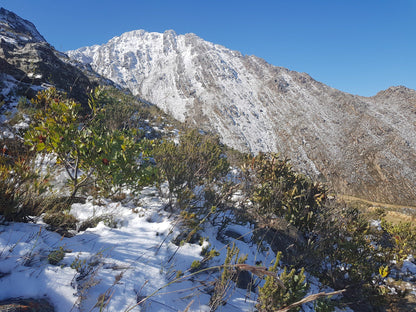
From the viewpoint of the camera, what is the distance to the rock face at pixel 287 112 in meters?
26.7

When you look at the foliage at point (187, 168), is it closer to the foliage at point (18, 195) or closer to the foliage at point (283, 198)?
the foliage at point (283, 198)

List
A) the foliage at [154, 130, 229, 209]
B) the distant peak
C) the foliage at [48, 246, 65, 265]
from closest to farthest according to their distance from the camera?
the foliage at [48, 246, 65, 265] < the foliage at [154, 130, 229, 209] < the distant peak

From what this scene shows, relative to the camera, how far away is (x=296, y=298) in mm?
1909

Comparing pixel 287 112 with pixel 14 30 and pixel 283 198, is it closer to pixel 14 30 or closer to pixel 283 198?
pixel 283 198

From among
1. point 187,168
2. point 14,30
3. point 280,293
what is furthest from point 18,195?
point 14,30

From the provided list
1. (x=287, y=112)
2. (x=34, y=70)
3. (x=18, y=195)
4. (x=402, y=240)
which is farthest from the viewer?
(x=287, y=112)

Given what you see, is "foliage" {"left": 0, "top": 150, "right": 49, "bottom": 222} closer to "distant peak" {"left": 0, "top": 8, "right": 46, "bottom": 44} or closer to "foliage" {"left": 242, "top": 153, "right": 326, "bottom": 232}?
"foliage" {"left": 242, "top": 153, "right": 326, "bottom": 232}

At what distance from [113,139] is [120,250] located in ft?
4.15

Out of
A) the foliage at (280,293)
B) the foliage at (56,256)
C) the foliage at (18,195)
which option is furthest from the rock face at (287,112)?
the foliage at (280,293)

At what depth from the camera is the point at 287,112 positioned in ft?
112

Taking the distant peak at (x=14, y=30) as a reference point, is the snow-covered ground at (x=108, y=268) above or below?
below

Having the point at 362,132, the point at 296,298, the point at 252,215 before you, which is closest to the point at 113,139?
the point at 296,298

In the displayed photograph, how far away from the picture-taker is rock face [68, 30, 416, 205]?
26.7 m

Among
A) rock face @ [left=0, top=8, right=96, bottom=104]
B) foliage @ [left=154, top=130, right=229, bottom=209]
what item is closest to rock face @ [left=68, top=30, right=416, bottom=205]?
rock face @ [left=0, top=8, right=96, bottom=104]
